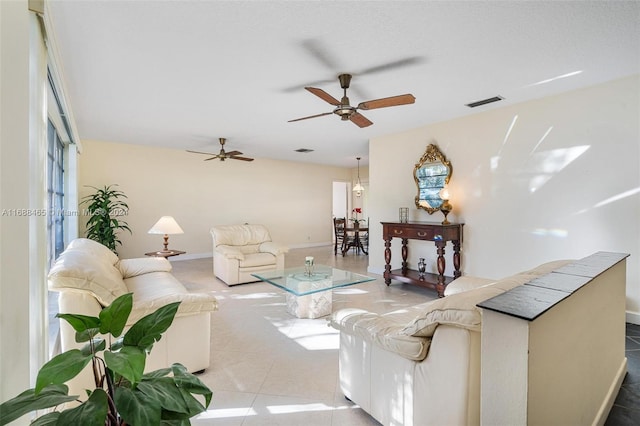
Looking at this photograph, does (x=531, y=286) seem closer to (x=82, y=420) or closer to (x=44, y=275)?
(x=82, y=420)

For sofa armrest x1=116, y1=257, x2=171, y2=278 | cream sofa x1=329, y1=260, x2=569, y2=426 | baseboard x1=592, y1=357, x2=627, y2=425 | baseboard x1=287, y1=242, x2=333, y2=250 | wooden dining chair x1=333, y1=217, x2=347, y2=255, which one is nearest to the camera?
cream sofa x1=329, y1=260, x2=569, y2=426

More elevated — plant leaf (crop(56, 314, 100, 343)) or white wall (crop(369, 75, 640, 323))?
white wall (crop(369, 75, 640, 323))

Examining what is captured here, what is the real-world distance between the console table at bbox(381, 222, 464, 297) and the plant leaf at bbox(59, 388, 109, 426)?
3.99 m

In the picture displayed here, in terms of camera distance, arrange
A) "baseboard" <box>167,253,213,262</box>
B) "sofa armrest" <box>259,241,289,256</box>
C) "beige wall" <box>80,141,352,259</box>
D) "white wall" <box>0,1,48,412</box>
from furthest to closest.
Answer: "baseboard" <box>167,253,213,262</box> → "beige wall" <box>80,141,352,259</box> → "sofa armrest" <box>259,241,289,256</box> → "white wall" <box>0,1,48,412</box>

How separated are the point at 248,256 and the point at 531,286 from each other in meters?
4.38

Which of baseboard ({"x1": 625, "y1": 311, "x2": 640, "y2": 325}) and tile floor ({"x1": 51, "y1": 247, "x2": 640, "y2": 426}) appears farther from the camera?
baseboard ({"x1": 625, "y1": 311, "x2": 640, "y2": 325})

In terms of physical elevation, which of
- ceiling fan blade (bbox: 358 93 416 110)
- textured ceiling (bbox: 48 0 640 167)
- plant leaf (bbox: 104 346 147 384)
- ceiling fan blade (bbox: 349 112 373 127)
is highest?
textured ceiling (bbox: 48 0 640 167)

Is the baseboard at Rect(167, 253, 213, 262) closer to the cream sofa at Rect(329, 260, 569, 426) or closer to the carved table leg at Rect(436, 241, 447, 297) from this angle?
the carved table leg at Rect(436, 241, 447, 297)

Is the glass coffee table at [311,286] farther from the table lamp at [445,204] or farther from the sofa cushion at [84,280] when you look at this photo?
the table lamp at [445,204]

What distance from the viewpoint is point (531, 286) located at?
4.08ft

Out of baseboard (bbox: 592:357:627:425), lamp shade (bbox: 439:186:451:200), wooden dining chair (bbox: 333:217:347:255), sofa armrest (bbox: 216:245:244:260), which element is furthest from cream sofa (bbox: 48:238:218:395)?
wooden dining chair (bbox: 333:217:347:255)

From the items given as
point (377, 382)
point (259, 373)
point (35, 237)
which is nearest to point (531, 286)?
point (377, 382)

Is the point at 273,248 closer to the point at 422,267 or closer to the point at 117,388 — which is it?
the point at 422,267

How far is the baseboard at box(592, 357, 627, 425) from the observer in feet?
5.41
